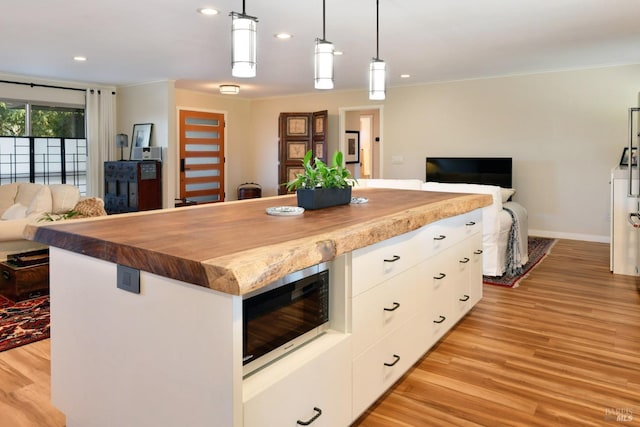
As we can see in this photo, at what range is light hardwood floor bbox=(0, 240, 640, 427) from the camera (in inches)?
83.5

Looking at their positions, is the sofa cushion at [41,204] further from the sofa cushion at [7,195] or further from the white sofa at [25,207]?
the sofa cushion at [7,195]

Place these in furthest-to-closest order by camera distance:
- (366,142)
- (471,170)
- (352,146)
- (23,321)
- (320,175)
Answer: (366,142)
(352,146)
(471,170)
(23,321)
(320,175)

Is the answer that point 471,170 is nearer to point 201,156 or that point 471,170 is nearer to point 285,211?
A: point 201,156

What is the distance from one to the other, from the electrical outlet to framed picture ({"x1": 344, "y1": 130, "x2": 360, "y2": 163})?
828 centimetres

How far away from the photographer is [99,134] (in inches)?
312

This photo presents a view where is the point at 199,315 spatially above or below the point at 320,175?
below

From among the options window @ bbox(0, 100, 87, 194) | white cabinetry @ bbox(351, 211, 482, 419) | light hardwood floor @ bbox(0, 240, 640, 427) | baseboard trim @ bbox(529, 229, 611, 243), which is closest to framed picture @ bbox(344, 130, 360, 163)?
baseboard trim @ bbox(529, 229, 611, 243)

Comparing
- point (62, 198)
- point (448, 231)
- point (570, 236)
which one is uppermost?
point (62, 198)

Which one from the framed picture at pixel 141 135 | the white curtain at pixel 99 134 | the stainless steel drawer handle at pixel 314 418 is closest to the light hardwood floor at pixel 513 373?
the stainless steel drawer handle at pixel 314 418

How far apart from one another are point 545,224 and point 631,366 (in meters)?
4.54

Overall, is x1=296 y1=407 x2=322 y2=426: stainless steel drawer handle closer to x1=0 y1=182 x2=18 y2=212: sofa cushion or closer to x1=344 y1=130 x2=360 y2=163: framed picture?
x1=0 y1=182 x2=18 y2=212: sofa cushion

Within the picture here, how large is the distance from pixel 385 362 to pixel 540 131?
5.74 metres

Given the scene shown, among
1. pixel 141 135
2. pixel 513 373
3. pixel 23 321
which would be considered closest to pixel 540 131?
pixel 513 373

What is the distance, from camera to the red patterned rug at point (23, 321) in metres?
2.99
